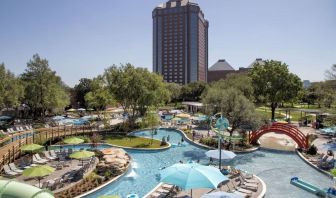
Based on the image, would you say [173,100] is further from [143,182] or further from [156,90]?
Answer: [143,182]

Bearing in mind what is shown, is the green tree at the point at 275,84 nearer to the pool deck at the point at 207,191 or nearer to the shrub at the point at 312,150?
the shrub at the point at 312,150

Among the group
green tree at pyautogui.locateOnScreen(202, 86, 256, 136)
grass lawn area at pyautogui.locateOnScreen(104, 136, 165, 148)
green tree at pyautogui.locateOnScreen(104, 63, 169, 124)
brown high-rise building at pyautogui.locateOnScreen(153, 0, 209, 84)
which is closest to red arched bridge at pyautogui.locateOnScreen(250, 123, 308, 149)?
green tree at pyautogui.locateOnScreen(202, 86, 256, 136)

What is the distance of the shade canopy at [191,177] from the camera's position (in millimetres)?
16250

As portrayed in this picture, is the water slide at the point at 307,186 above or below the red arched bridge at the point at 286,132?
below

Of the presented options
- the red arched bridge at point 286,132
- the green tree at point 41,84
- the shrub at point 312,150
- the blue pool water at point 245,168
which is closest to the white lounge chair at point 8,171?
the blue pool water at point 245,168

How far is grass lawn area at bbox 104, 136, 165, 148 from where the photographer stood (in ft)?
119

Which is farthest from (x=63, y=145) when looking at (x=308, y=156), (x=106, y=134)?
(x=308, y=156)

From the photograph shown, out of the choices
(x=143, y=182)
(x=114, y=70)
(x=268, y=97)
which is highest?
(x=114, y=70)

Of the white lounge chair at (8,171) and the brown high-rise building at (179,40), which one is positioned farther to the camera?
the brown high-rise building at (179,40)

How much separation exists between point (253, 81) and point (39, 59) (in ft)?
145

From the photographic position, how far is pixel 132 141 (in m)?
38.7

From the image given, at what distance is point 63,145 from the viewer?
36.3 metres

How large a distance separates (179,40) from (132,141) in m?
142

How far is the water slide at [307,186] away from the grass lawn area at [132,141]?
16.9m
